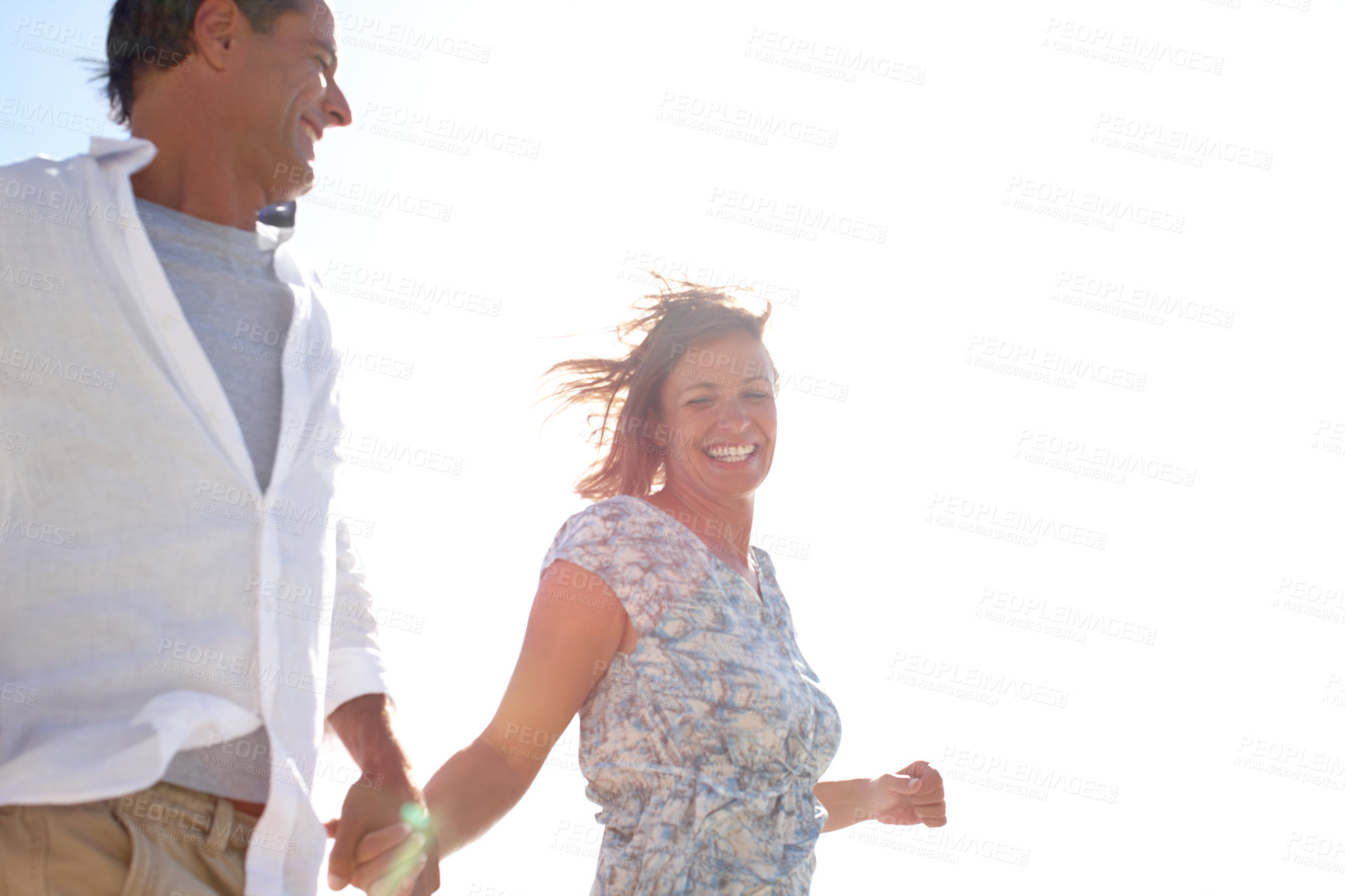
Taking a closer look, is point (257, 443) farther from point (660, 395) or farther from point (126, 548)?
point (660, 395)

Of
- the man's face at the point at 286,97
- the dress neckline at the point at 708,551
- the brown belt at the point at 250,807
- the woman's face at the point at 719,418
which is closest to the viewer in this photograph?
the brown belt at the point at 250,807

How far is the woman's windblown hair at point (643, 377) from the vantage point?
139 inches

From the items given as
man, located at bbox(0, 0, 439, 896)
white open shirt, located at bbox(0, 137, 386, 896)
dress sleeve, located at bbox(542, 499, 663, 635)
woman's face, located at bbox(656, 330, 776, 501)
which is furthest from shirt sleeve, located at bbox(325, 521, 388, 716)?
woman's face, located at bbox(656, 330, 776, 501)

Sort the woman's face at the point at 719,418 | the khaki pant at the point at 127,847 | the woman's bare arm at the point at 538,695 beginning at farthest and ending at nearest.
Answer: the woman's face at the point at 719,418 < the woman's bare arm at the point at 538,695 < the khaki pant at the point at 127,847

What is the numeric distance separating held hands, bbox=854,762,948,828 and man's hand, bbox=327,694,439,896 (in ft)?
6.31

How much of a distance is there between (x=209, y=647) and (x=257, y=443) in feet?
1.21

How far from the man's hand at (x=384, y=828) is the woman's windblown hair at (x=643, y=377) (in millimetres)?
1704

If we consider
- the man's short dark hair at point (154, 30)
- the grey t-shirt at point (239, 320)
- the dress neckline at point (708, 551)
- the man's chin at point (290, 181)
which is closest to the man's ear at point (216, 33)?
the man's short dark hair at point (154, 30)

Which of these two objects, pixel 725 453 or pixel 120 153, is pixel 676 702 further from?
pixel 120 153

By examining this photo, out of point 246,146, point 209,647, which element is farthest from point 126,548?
point 246,146

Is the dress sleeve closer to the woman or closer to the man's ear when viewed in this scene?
the woman

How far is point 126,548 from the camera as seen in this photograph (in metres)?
1.69

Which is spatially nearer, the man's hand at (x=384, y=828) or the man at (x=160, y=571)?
the man at (x=160, y=571)

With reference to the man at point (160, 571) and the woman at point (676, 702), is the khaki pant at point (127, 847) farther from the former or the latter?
the woman at point (676, 702)
